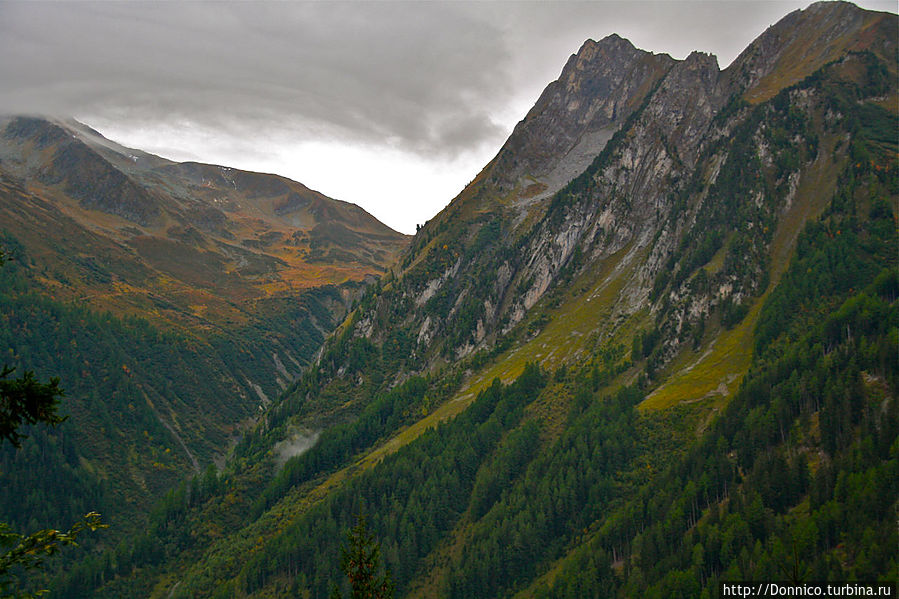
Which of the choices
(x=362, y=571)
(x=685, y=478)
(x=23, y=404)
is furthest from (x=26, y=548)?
(x=685, y=478)

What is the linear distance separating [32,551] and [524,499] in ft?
523

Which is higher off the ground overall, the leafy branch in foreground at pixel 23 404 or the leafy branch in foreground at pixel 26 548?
the leafy branch in foreground at pixel 23 404

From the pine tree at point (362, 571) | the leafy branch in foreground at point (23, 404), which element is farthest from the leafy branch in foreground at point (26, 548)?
the pine tree at point (362, 571)

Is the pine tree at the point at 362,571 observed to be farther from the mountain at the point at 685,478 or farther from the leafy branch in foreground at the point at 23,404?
the mountain at the point at 685,478

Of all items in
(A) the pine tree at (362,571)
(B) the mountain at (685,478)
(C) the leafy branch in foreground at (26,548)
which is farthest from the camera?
(B) the mountain at (685,478)

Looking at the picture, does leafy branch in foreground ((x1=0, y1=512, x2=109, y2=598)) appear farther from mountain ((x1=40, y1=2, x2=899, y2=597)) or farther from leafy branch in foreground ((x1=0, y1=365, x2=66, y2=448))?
mountain ((x1=40, y1=2, x2=899, y2=597))

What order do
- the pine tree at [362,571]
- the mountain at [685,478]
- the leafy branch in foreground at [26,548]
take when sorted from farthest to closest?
the mountain at [685,478], the pine tree at [362,571], the leafy branch in foreground at [26,548]

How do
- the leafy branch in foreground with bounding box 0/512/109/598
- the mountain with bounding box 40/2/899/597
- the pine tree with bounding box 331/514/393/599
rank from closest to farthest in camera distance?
the leafy branch in foreground with bounding box 0/512/109/598 → the pine tree with bounding box 331/514/393/599 → the mountain with bounding box 40/2/899/597

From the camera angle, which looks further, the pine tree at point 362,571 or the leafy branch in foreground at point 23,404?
the pine tree at point 362,571

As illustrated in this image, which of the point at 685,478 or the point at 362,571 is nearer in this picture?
the point at 362,571

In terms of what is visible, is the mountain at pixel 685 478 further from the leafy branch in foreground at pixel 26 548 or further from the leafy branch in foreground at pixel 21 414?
the leafy branch in foreground at pixel 21 414

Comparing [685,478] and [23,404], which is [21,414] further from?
[685,478]

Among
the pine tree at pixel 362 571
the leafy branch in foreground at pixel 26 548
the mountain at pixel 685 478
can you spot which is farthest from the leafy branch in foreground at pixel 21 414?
the mountain at pixel 685 478

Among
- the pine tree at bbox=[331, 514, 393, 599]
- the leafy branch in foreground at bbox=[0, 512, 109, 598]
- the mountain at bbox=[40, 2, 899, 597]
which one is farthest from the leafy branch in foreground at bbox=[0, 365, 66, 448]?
the mountain at bbox=[40, 2, 899, 597]
